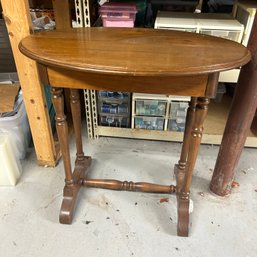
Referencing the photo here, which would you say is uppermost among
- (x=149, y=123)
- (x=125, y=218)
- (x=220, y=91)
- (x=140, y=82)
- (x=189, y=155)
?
(x=140, y=82)

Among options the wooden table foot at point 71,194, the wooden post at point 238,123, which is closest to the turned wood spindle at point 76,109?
the wooden table foot at point 71,194

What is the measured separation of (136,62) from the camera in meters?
0.68

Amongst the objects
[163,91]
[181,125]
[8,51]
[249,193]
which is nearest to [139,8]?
[181,125]

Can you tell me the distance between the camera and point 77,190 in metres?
1.19

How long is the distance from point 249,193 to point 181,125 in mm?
501

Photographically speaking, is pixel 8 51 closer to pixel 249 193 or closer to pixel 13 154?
pixel 13 154

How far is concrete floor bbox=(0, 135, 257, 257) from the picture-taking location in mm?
1004

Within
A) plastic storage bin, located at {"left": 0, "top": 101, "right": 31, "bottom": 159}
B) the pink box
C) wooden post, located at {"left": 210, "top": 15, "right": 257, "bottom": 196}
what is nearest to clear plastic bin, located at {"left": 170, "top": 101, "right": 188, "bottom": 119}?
wooden post, located at {"left": 210, "top": 15, "right": 257, "bottom": 196}

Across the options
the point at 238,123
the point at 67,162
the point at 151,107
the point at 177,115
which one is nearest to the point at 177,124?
the point at 177,115

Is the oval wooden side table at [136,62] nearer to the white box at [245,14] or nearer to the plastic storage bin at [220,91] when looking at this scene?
the white box at [245,14]

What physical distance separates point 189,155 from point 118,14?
729mm

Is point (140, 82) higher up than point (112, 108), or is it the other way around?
point (140, 82)

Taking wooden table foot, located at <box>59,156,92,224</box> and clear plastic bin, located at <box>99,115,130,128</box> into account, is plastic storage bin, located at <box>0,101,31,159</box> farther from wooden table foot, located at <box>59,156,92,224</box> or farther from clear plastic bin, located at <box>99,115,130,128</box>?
clear plastic bin, located at <box>99,115,130,128</box>

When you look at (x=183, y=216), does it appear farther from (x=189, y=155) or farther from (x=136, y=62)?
(x=136, y=62)
